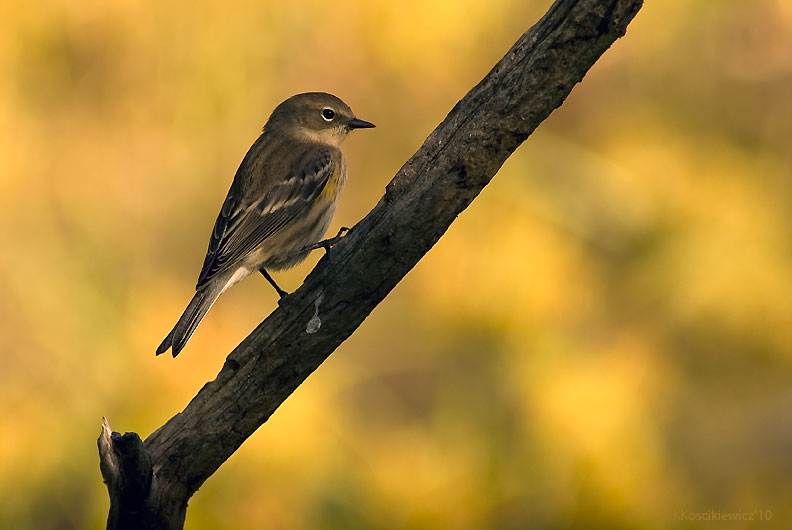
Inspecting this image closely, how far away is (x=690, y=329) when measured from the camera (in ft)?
18.3

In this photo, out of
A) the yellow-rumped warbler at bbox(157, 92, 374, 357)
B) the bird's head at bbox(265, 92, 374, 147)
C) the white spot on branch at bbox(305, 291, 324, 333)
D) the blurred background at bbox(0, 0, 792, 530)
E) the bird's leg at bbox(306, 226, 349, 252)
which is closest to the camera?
the white spot on branch at bbox(305, 291, 324, 333)

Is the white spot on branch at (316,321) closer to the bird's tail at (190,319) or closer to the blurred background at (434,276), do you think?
the bird's tail at (190,319)

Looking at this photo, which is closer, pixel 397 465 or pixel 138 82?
pixel 397 465

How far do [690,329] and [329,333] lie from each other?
3.10 m

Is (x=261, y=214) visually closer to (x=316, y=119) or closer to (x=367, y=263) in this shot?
(x=316, y=119)

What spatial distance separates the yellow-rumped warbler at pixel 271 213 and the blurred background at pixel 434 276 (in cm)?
116

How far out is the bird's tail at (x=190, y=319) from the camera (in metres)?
3.85

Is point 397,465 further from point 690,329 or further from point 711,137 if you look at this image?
point 711,137

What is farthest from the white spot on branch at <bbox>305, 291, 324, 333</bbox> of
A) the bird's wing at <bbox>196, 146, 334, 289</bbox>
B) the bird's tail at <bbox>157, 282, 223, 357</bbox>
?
the bird's wing at <bbox>196, 146, 334, 289</bbox>

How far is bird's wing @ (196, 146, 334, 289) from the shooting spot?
4.16 meters

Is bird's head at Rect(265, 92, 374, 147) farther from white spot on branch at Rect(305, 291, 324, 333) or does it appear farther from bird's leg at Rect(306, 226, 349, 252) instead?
white spot on branch at Rect(305, 291, 324, 333)

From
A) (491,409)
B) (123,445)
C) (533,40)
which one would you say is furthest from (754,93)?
(123,445)

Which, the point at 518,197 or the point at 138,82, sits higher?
the point at 138,82

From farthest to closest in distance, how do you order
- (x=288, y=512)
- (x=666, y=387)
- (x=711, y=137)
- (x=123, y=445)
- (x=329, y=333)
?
1. (x=711, y=137)
2. (x=666, y=387)
3. (x=288, y=512)
4. (x=329, y=333)
5. (x=123, y=445)
